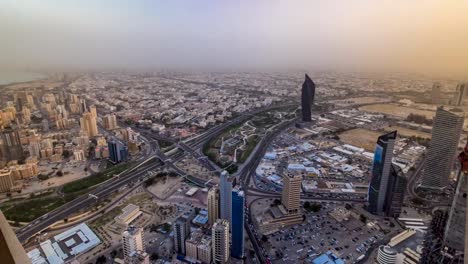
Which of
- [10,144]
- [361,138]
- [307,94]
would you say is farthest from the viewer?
[307,94]

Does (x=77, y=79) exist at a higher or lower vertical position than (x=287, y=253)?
higher

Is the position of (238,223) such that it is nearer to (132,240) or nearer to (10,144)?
(132,240)

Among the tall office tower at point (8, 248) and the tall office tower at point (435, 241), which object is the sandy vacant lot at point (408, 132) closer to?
the tall office tower at point (435, 241)

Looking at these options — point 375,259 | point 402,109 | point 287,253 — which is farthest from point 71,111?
point 402,109

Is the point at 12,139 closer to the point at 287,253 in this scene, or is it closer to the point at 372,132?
the point at 287,253

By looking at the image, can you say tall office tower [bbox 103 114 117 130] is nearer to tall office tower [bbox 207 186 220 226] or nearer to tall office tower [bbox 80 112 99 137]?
tall office tower [bbox 80 112 99 137]

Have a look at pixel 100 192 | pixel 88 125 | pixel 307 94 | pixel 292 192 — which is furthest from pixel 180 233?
pixel 307 94

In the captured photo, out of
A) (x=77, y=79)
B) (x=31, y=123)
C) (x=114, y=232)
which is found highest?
(x=77, y=79)

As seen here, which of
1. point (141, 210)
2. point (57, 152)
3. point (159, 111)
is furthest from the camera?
point (159, 111)
